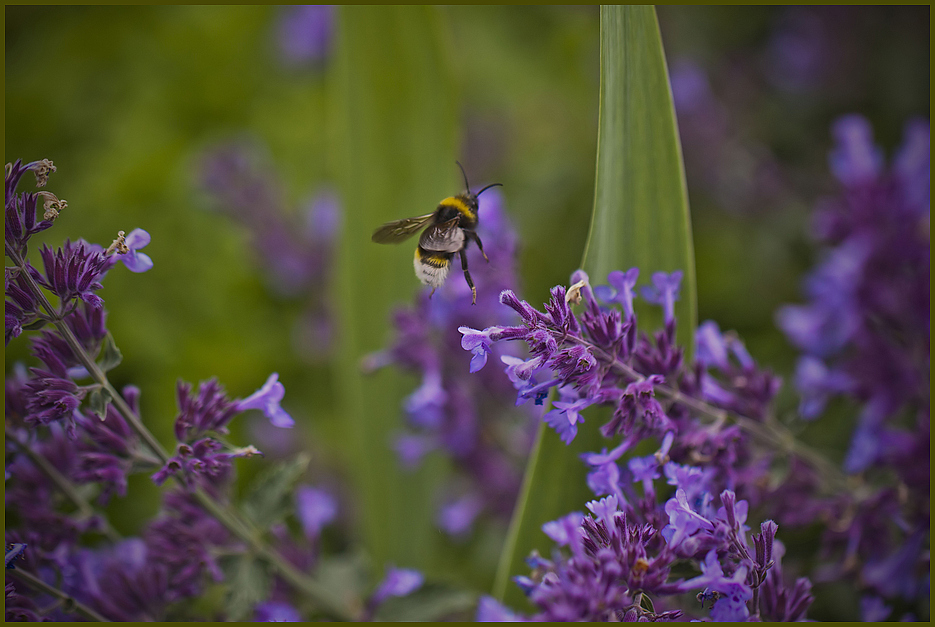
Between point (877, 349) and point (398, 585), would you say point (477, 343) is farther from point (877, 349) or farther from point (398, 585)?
point (877, 349)

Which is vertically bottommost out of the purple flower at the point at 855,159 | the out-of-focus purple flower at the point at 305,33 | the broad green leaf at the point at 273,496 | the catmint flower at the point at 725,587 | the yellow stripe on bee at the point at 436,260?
the catmint flower at the point at 725,587

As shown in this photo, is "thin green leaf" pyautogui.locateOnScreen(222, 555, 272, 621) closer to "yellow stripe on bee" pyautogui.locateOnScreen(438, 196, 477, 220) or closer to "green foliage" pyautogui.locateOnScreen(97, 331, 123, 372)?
"green foliage" pyautogui.locateOnScreen(97, 331, 123, 372)

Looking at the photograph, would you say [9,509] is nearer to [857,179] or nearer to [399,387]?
[399,387]

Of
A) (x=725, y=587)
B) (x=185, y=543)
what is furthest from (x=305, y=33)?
(x=725, y=587)

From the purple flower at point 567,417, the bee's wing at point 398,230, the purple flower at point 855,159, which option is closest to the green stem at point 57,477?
the bee's wing at point 398,230

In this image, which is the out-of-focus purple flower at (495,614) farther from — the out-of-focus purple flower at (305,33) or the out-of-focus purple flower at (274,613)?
the out-of-focus purple flower at (305,33)

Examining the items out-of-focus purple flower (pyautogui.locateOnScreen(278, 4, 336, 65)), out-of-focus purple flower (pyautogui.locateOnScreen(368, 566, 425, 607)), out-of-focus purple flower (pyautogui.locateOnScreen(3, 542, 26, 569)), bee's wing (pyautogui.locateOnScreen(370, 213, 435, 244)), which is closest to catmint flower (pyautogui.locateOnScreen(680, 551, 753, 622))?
out-of-focus purple flower (pyautogui.locateOnScreen(368, 566, 425, 607))

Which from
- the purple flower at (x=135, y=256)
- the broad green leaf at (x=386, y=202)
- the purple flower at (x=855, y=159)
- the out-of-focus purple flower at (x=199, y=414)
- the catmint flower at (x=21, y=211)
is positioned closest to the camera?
the catmint flower at (x=21, y=211)
